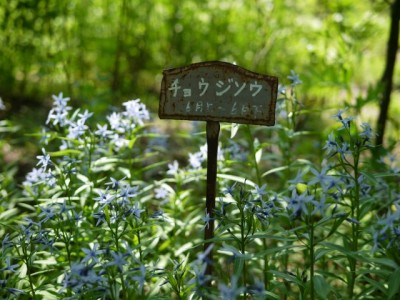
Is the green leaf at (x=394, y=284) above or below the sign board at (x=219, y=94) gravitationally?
below

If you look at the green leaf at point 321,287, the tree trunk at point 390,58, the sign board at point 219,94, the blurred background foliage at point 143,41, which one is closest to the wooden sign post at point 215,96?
the sign board at point 219,94

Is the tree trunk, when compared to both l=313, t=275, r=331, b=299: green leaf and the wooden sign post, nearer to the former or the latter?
the wooden sign post

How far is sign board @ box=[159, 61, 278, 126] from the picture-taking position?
7.61 feet

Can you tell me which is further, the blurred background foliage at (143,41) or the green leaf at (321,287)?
the blurred background foliage at (143,41)

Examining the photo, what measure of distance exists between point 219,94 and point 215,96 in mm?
22

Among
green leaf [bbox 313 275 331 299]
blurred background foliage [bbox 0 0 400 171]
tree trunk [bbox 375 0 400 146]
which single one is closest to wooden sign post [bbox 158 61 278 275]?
green leaf [bbox 313 275 331 299]

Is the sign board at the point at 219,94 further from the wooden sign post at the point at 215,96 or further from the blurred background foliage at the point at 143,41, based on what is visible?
the blurred background foliage at the point at 143,41

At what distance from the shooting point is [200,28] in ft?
23.5

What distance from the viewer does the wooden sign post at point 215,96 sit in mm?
2318

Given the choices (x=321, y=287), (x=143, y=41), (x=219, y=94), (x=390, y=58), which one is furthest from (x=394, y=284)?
(x=143, y=41)

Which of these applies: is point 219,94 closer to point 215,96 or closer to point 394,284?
point 215,96

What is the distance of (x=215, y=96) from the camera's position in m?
2.35

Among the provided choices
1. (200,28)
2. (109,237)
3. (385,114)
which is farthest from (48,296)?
(200,28)

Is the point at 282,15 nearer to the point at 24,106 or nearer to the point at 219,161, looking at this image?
the point at 24,106
